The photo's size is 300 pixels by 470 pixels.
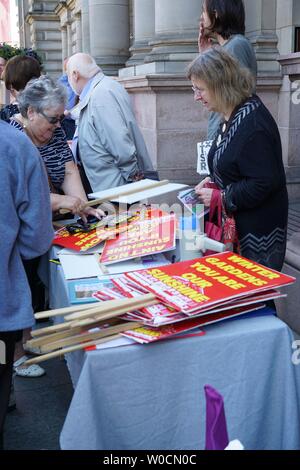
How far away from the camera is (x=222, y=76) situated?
2703 millimetres

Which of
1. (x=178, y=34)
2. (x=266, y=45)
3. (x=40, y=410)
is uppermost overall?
(x=178, y=34)

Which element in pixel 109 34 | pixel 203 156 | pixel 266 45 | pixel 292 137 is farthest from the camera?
pixel 109 34

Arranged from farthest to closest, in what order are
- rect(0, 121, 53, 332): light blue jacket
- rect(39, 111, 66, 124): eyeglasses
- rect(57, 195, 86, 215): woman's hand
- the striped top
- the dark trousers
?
the striped top < rect(57, 195, 86, 215): woman's hand < rect(39, 111, 66, 124): eyeglasses < the dark trousers < rect(0, 121, 53, 332): light blue jacket

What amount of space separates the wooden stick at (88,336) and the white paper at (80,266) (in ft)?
1.89

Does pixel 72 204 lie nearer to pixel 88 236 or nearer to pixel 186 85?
pixel 88 236

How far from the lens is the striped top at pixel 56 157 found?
3.29m

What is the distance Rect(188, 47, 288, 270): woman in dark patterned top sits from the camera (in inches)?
104

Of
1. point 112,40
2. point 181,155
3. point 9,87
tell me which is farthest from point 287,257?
point 112,40

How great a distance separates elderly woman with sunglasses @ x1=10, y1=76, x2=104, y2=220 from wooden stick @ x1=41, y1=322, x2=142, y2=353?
51.2 inches

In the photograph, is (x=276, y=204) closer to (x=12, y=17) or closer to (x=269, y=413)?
(x=269, y=413)

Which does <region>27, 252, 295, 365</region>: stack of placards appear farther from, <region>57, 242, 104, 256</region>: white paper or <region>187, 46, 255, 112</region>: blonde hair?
<region>187, 46, 255, 112</region>: blonde hair

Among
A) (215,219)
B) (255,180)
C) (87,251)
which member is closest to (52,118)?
(87,251)

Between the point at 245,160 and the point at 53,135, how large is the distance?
1213mm

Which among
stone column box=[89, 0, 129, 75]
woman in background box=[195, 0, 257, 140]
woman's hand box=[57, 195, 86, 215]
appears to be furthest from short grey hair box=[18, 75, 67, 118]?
stone column box=[89, 0, 129, 75]
